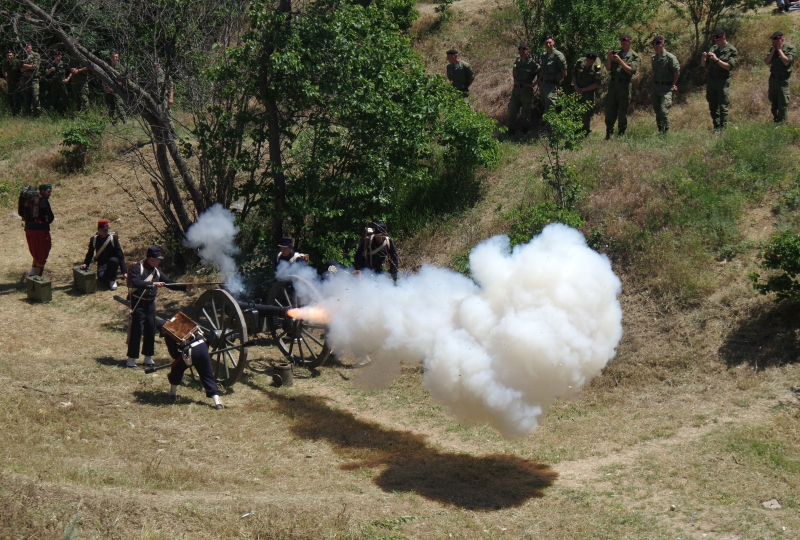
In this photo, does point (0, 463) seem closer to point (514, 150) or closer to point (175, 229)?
point (175, 229)

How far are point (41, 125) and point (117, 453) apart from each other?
51.9 ft

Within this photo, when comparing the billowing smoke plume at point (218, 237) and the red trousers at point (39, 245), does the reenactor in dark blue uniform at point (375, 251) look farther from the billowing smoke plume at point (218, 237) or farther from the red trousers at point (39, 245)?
the red trousers at point (39, 245)

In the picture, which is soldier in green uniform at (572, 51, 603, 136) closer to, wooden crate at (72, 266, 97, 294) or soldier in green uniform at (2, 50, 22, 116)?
wooden crate at (72, 266, 97, 294)

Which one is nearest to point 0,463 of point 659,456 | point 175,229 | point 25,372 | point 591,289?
point 25,372

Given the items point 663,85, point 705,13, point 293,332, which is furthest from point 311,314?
point 705,13

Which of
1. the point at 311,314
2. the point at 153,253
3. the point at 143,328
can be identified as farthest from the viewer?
the point at 143,328

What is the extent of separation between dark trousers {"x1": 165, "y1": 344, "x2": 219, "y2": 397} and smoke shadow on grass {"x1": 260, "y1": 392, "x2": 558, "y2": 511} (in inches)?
37.1

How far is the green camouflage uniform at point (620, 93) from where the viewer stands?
15359 mm

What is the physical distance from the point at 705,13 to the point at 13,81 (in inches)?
703

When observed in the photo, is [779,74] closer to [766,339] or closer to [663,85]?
[663,85]

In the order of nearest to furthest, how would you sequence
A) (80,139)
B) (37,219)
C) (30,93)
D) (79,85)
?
(37,219) < (80,139) < (79,85) < (30,93)

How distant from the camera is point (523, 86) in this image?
16.7 metres

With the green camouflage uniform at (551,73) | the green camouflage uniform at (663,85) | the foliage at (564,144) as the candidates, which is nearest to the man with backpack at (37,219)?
the foliage at (564,144)

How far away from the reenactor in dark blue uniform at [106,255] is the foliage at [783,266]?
10.6 metres
